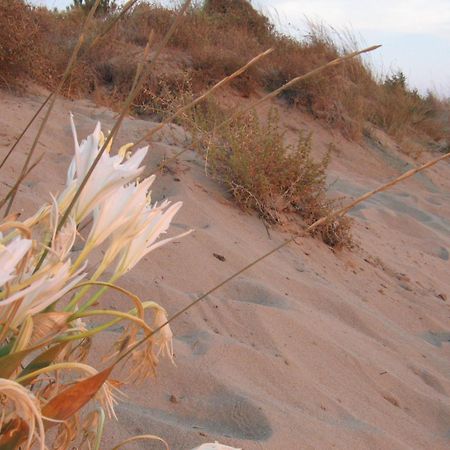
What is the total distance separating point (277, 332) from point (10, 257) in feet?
6.62

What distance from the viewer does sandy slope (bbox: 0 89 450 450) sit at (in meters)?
1.85

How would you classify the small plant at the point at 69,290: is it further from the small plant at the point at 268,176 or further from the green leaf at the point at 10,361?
the small plant at the point at 268,176

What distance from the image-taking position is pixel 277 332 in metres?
2.56

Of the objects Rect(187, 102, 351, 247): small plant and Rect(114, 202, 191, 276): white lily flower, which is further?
Rect(187, 102, 351, 247): small plant

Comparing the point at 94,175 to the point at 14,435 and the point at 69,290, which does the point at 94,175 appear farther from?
the point at 14,435

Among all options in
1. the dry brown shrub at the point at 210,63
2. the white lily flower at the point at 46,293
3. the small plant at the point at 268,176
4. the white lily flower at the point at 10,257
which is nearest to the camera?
the white lily flower at the point at 10,257

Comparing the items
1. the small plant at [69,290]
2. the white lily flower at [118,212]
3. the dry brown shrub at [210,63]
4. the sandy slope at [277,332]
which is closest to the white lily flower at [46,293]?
the small plant at [69,290]

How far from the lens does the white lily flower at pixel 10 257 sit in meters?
0.59

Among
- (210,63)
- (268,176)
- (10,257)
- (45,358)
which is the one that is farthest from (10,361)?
(210,63)

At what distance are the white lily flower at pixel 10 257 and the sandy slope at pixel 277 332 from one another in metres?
1.00

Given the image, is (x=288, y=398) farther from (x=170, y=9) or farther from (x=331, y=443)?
(x=170, y=9)

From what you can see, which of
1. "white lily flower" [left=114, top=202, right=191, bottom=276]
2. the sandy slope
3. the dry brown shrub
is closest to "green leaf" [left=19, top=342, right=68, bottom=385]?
"white lily flower" [left=114, top=202, right=191, bottom=276]

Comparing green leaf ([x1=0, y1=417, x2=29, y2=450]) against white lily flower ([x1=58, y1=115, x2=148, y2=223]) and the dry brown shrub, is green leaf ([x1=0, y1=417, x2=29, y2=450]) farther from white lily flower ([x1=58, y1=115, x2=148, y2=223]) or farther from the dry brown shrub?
the dry brown shrub

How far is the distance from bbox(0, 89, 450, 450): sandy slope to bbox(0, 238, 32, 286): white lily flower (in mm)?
1005
